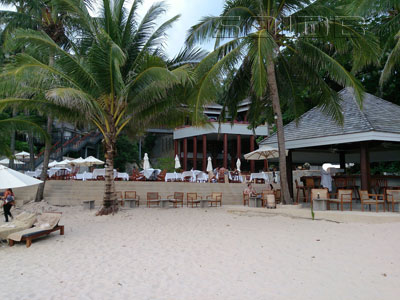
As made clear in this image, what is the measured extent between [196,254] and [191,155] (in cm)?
2622

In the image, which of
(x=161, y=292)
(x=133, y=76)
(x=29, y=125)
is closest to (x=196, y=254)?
(x=161, y=292)

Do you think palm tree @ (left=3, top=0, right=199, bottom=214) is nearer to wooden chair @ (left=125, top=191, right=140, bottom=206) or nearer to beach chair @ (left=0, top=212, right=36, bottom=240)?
wooden chair @ (left=125, top=191, right=140, bottom=206)

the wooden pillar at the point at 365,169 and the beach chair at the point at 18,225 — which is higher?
the wooden pillar at the point at 365,169

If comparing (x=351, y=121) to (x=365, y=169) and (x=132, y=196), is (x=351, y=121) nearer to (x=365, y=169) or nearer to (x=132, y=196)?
(x=365, y=169)

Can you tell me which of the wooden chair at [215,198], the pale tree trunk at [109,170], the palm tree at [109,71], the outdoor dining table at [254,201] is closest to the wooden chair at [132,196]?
the pale tree trunk at [109,170]

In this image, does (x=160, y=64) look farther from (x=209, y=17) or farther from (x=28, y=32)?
(x=28, y=32)

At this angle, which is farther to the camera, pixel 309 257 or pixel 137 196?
pixel 137 196

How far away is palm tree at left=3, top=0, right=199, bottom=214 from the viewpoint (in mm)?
9797

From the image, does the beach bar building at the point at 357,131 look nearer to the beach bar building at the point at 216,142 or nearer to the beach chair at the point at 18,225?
the beach chair at the point at 18,225

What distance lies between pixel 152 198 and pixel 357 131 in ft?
27.6

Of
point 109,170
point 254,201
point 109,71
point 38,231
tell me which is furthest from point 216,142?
point 38,231

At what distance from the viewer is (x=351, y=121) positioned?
11.7m

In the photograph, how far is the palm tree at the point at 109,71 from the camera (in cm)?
980

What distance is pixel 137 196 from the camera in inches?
581
